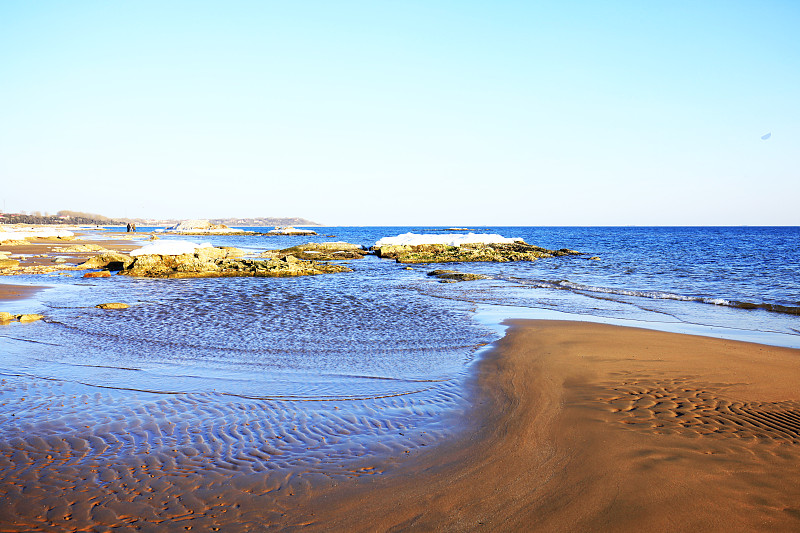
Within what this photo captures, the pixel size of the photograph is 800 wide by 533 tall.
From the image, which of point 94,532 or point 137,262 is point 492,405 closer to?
point 94,532

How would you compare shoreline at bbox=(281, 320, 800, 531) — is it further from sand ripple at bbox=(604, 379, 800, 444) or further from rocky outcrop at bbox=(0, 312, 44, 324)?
rocky outcrop at bbox=(0, 312, 44, 324)

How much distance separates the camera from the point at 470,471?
5.05m

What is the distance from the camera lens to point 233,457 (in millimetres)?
5160

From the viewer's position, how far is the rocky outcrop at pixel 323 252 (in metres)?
39.1

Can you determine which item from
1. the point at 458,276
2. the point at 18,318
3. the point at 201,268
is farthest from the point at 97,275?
the point at 458,276

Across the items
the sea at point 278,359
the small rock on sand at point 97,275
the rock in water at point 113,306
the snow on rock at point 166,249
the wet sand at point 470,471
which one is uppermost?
the snow on rock at point 166,249

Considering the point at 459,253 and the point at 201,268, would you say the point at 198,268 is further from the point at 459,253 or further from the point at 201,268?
the point at 459,253

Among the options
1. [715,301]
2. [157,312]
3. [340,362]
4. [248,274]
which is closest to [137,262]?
[248,274]

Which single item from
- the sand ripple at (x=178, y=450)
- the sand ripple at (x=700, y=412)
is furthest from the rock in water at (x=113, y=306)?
the sand ripple at (x=700, y=412)

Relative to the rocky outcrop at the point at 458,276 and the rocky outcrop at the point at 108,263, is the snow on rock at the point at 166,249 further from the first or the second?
the rocky outcrop at the point at 458,276

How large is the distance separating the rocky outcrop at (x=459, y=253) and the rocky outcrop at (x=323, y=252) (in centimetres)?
240

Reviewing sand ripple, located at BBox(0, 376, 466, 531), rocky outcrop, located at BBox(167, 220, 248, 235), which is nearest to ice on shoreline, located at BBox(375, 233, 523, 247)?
sand ripple, located at BBox(0, 376, 466, 531)

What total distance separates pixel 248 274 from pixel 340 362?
734 inches

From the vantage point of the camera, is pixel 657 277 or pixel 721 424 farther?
pixel 657 277
